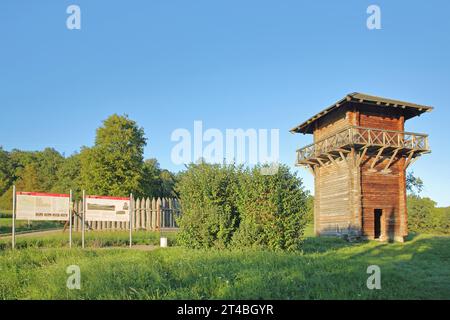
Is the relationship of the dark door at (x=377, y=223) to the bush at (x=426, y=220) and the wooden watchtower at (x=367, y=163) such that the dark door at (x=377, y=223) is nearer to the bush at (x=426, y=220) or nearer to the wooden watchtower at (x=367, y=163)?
the wooden watchtower at (x=367, y=163)

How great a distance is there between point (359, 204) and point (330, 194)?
324 cm

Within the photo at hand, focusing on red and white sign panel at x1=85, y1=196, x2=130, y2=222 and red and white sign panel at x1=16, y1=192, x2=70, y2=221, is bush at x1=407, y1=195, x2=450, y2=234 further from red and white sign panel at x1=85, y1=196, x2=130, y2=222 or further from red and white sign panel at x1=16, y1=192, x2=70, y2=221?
red and white sign panel at x1=16, y1=192, x2=70, y2=221

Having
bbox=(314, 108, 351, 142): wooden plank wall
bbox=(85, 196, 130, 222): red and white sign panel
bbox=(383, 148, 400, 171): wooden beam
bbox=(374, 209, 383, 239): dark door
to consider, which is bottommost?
bbox=(374, 209, 383, 239): dark door

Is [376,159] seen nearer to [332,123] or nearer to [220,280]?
[332,123]

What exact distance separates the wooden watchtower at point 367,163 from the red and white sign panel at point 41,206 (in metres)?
16.4

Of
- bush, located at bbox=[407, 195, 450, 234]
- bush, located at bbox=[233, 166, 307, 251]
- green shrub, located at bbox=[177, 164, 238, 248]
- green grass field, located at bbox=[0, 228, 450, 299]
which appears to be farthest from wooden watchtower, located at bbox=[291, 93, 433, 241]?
bush, located at bbox=[407, 195, 450, 234]

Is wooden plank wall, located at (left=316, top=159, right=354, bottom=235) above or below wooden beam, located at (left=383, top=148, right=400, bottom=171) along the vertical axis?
below

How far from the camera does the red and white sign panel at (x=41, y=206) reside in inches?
586

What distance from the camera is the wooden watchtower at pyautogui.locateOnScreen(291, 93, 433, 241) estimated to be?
2297 cm

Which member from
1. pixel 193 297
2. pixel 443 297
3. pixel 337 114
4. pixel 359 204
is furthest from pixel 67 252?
pixel 337 114

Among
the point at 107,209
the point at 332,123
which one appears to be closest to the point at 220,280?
the point at 107,209

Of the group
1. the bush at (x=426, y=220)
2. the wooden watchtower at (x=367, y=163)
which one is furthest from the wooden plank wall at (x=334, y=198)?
the bush at (x=426, y=220)

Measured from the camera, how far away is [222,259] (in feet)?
32.3

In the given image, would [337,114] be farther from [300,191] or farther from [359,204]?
[300,191]
